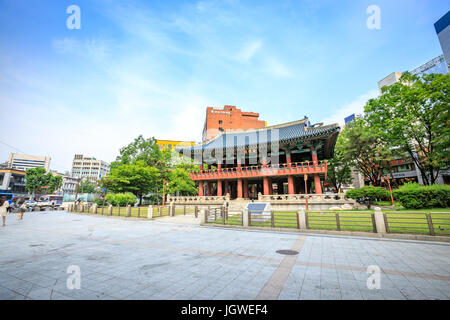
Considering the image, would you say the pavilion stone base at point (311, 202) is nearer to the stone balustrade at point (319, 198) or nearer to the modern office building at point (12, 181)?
the stone balustrade at point (319, 198)

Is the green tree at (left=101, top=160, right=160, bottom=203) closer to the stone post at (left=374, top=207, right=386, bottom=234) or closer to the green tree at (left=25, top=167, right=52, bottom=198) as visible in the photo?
the stone post at (left=374, top=207, right=386, bottom=234)

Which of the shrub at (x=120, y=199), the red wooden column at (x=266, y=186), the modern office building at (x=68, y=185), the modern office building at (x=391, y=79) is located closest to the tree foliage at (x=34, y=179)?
the modern office building at (x=68, y=185)

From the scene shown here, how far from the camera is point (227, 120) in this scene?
63281 mm

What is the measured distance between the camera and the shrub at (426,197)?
14148mm

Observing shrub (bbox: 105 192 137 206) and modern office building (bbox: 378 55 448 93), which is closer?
shrub (bbox: 105 192 137 206)

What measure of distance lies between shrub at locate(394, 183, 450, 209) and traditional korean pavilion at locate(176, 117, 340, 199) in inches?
322

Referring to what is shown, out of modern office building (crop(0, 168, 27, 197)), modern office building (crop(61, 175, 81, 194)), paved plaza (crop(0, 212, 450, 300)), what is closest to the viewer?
paved plaza (crop(0, 212, 450, 300))

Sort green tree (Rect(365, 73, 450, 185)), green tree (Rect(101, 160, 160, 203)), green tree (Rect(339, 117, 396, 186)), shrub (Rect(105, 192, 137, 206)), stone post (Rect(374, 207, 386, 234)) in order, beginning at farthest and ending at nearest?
green tree (Rect(101, 160, 160, 203))
shrub (Rect(105, 192, 137, 206))
green tree (Rect(339, 117, 396, 186))
green tree (Rect(365, 73, 450, 185))
stone post (Rect(374, 207, 386, 234))

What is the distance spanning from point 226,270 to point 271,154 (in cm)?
2449

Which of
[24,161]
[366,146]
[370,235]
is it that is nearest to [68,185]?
[24,161]

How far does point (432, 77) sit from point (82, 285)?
31662mm

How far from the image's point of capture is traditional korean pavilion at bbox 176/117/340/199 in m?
23.7

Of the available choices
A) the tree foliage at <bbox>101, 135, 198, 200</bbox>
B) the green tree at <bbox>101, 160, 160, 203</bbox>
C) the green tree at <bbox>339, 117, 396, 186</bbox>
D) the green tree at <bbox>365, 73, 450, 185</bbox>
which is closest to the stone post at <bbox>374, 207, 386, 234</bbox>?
the green tree at <bbox>365, 73, 450, 185</bbox>
